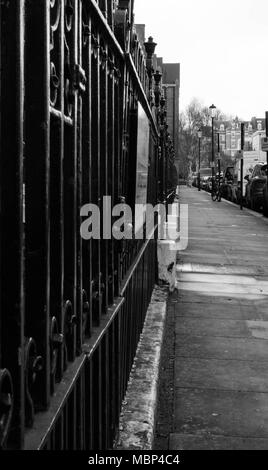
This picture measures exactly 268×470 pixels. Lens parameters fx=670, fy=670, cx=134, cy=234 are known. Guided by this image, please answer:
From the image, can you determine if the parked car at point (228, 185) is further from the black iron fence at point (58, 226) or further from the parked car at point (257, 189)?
the black iron fence at point (58, 226)

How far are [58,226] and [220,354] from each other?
4071 millimetres

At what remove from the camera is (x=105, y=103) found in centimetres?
322

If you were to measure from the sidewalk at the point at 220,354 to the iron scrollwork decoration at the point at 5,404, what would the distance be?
2.48m

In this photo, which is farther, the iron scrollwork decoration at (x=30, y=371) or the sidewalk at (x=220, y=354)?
the sidewalk at (x=220, y=354)

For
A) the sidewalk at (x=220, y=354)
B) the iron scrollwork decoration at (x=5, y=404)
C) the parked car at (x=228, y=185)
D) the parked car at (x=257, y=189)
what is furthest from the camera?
the parked car at (x=228, y=185)

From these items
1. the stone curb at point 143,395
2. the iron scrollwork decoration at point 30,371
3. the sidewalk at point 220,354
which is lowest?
the sidewalk at point 220,354

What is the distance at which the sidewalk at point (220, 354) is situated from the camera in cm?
417

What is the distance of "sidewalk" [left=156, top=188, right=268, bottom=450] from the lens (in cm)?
417

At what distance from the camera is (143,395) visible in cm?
425

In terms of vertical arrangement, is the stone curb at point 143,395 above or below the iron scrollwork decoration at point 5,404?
below

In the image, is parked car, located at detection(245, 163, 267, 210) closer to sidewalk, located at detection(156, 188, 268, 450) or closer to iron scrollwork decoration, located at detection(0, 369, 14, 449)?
sidewalk, located at detection(156, 188, 268, 450)

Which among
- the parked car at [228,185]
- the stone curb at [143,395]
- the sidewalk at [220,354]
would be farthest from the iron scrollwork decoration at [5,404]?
the parked car at [228,185]

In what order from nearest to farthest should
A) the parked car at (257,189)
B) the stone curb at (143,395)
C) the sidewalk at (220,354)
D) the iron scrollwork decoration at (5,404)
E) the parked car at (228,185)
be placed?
the iron scrollwork decoration at (5,404)
the stone curb at (143,395)
the sidewalk at (220,354)
the parked car at (257,189)
the parked car at (228,185)
